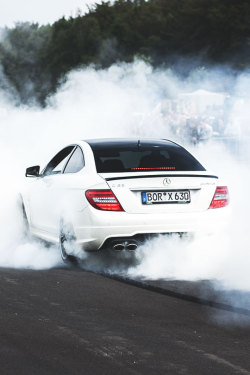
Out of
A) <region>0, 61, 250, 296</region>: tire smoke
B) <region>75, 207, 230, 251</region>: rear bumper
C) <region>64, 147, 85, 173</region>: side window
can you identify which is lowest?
<region>0, 61, 250, 296</region>: tire smoke

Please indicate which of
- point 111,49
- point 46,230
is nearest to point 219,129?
point 46,230

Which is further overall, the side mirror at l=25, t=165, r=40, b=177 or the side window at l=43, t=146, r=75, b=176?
the side mirror at l=25, t=165, r=40, b=177

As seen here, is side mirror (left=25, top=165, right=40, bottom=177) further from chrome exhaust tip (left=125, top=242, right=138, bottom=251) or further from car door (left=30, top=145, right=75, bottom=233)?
chrome exhaust tip (left=125, top=242, right=138, bottom=251)

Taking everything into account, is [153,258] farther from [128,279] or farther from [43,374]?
[43,374]

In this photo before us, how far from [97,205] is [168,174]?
738 mm

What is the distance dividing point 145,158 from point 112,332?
346 centimetres

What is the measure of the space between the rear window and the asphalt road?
1.36 meters

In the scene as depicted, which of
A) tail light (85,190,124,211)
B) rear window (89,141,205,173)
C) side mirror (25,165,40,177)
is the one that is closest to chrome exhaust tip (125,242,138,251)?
tail light (85,190,124,211)

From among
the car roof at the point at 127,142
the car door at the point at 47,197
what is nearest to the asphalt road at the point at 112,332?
the car door at the point at 47,197

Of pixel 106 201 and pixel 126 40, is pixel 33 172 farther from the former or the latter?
pixel 126 40

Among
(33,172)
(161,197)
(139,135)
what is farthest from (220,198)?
(139,135)

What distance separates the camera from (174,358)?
5461 mm

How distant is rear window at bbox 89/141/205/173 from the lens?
30.2ft

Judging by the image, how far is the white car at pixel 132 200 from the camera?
8758mm
